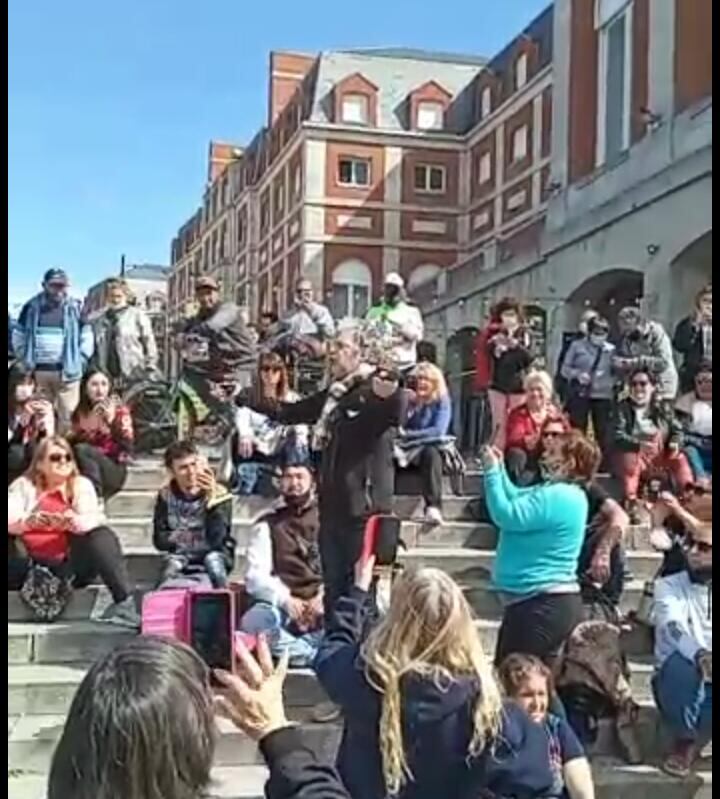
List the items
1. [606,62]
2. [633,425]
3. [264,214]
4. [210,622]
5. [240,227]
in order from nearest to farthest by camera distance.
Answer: [210,622], [633,425], [606,62], [264,214], [240,227]

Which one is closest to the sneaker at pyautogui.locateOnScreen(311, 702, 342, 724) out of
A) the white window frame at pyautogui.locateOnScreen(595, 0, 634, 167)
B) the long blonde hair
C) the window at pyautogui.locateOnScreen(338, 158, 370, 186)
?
the long blonde hair

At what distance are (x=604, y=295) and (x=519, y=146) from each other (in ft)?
82.9

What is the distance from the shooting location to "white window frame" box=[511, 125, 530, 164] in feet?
128

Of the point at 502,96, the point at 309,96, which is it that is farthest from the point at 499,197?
the point at 309,96

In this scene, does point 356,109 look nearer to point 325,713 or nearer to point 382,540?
point 382,540

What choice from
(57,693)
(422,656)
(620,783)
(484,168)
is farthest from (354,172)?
(422,656)

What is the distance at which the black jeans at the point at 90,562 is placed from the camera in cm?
594

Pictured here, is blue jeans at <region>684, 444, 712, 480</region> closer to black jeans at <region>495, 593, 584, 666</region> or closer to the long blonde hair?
black jeans at <region>495, 593, 584, 666</region>

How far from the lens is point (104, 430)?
296 inches

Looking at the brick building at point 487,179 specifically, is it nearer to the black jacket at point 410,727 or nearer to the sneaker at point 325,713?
the sneaker at point 325,713

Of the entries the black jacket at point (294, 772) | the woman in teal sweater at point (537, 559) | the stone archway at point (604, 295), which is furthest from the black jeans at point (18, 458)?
the stone archway at point (604, 295)

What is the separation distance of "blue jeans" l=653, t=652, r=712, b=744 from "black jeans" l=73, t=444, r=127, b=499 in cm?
344

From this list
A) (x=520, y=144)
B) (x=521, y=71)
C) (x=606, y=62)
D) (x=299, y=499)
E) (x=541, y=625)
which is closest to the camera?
(x=541, y=625)

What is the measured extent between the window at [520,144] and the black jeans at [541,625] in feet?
116
